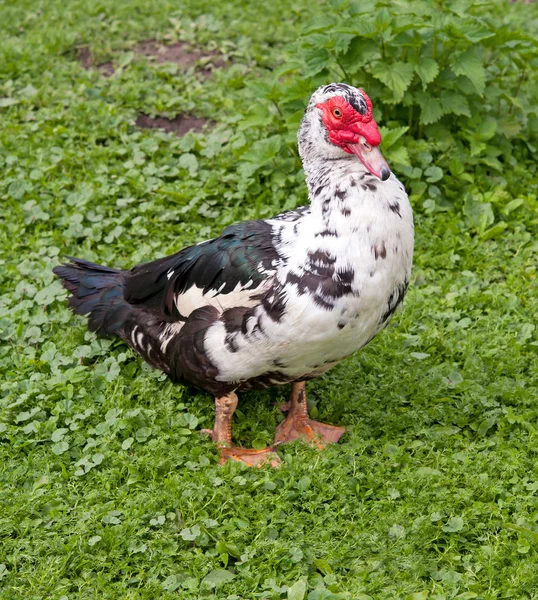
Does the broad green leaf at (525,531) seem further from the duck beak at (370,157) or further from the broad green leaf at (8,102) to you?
the broad green leaf at (8,102)

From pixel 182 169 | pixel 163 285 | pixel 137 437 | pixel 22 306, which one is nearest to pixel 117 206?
pixel 182 169

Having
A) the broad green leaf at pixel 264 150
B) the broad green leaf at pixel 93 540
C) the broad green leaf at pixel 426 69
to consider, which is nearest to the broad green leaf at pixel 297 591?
the broad green leaf at pixel 93 540

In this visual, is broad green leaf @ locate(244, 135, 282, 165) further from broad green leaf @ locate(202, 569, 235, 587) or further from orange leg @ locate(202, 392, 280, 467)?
broad green leaf @ locate(202, 569, 235, 587)

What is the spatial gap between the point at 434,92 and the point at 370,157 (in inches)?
88.5

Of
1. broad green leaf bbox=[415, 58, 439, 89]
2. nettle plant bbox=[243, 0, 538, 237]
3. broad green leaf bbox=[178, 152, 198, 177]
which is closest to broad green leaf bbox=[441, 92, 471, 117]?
nettle plant bbox=[243, 0, 538, 237]

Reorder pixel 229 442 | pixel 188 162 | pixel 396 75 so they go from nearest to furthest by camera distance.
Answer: pixel 229 442, pixel 396 75, pixel 188 162

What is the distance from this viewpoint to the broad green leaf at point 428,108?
17.5 ft

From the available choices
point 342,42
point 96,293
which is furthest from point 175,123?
point 96,293

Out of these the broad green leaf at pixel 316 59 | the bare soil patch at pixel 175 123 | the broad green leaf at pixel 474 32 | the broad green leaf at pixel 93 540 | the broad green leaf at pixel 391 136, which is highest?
the broad green leaf at pixel 474 32

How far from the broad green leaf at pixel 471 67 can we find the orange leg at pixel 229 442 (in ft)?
8.15

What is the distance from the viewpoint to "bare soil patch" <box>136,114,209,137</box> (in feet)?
20.4

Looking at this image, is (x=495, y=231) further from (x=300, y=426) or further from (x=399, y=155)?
(x=300, y=426)

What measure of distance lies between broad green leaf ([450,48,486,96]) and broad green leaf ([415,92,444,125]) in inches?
9.4

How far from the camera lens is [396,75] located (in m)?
5.13
